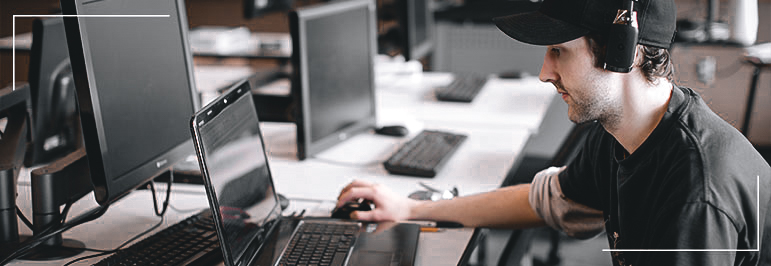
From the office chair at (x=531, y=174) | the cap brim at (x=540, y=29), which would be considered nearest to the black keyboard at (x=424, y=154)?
the office chair at (x=531, y=174)

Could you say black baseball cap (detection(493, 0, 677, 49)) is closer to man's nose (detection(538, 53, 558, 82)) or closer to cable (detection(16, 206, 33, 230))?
man's nose (detection(538, 53, 558, 82))

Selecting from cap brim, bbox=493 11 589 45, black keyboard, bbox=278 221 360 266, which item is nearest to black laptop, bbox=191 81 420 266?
black keyboard, bbox=278 221 360 266

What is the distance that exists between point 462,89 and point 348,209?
127cm

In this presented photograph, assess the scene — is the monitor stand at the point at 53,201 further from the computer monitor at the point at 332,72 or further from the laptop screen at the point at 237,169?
the computer monitor at the point at 332,72

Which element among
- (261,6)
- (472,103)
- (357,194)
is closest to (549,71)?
(357,194)

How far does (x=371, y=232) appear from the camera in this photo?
3.88 feet

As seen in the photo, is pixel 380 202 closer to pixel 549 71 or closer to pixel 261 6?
pixel 549 71

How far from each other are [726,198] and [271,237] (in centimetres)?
73

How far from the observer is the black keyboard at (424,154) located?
155 centimetres

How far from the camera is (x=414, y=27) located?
2547 mm

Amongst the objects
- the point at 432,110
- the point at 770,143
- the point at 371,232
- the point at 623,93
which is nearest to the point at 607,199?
the point at 623,93

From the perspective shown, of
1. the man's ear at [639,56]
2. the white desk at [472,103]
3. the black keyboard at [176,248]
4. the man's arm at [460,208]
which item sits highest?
the man's ear at [639,56]

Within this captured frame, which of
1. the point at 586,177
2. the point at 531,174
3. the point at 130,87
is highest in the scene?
the point at 130,87

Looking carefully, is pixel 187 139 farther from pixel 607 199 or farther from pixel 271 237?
pixel 607 199
